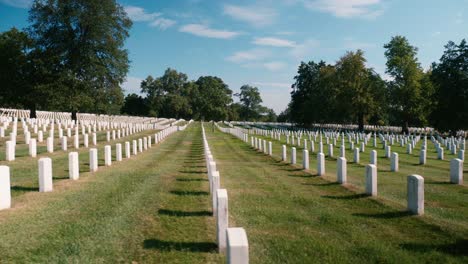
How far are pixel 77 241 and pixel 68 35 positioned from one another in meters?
48.2

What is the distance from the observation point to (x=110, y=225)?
6977mm

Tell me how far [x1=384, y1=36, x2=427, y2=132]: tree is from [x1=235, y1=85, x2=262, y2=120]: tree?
96.5m

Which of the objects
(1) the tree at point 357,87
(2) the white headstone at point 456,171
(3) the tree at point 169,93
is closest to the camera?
(2) the white headstone at point 456,171

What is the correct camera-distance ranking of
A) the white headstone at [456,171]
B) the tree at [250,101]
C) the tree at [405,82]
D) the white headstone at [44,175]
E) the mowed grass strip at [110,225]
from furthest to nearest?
the tree at [250,101] → the tree at [405,82] → the white headstone at [456,171] → the white headstone at [44,175] → the mowed grass strip at [110,225]

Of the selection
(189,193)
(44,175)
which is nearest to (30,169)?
(44,175)

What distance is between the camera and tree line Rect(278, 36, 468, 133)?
49750 millimetres

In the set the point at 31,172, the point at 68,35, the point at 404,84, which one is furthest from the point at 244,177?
the point at 404,84

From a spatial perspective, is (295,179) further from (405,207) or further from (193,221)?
Result: (193,221)

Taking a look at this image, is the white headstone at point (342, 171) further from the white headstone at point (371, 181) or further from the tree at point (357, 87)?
the tree at point (357, 87)

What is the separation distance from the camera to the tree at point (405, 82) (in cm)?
5891

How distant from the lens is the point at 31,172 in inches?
496

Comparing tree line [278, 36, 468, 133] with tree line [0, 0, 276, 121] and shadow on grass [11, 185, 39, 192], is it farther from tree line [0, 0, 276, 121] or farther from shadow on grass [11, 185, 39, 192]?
shadow on grass [11, 185, 39, 192]

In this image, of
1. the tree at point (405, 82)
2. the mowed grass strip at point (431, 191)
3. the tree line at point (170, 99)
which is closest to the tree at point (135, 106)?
the tree line at point (170, 99)

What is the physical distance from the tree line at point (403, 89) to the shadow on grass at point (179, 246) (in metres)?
50.8
